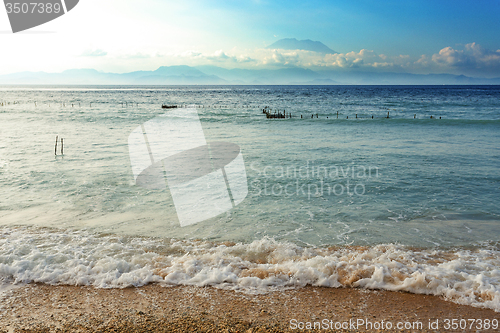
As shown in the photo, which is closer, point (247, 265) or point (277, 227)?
point (247, 265)

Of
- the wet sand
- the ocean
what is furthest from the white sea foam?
the wet sand

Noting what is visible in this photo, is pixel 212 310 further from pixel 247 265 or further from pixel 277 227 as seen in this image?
pixel 277 227

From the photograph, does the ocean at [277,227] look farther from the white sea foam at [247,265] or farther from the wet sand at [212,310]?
the wet sand at [212,310]


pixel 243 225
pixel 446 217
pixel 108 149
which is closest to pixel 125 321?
pixel 243 225

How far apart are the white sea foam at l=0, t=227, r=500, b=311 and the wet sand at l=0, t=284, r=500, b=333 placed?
0.76 ft

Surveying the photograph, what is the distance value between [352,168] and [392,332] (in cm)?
1028

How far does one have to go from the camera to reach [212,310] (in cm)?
432

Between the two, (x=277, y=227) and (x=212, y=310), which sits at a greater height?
(x=212, y=310)

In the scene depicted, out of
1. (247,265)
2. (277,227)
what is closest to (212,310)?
(247,265)

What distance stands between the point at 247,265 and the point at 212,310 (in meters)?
1.50

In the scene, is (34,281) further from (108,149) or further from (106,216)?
(108,149)

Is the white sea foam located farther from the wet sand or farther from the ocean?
the wet sand

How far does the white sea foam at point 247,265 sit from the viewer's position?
5.00m

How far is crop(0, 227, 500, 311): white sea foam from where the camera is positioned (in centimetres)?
500
